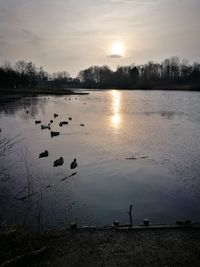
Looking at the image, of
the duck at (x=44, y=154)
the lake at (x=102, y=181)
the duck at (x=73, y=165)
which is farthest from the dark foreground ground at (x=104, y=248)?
the duck at (x=44, y=154)

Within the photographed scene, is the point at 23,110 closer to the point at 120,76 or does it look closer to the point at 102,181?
the point at 102,181

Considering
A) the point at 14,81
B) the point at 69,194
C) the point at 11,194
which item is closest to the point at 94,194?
the point at 69,194

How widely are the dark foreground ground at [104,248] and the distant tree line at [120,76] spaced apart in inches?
3166

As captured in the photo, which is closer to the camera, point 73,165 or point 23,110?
point 73,165

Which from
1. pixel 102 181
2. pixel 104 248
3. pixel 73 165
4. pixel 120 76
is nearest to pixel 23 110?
pixel 73 165

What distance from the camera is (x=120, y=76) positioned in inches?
5689

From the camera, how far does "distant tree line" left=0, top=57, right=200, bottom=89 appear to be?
306 ft

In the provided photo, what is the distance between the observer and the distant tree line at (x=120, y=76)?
93188 mm

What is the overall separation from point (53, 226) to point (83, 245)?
6.10 feet

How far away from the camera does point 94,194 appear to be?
960cm

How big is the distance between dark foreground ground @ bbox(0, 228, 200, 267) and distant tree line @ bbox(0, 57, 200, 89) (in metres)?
80.4

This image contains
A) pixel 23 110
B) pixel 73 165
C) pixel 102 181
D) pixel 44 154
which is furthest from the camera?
pixel 23 110

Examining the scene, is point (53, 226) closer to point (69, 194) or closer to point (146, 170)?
point (69, 194)

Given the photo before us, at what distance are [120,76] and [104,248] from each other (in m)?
143
